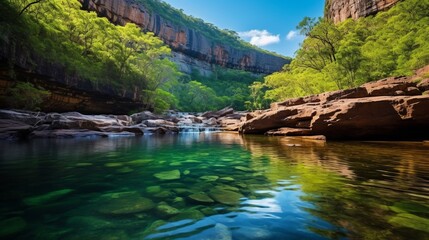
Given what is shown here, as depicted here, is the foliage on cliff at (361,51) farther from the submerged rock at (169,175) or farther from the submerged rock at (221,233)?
the submerged rock at (221,233)

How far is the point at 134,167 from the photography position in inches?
223

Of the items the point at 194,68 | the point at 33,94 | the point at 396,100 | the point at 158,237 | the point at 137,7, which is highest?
the point at 137,7

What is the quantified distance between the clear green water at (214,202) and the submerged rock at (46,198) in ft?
0.04

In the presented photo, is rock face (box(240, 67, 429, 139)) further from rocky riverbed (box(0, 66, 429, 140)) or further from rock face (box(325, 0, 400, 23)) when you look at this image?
rock face (box(325, 0, 400, 23))

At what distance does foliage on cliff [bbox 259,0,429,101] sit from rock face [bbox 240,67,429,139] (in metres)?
6.42

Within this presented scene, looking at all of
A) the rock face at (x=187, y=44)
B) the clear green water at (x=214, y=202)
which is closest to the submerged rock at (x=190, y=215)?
the clear green water at (x=214, y=202)

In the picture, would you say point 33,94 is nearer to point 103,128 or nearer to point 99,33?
point 103,128

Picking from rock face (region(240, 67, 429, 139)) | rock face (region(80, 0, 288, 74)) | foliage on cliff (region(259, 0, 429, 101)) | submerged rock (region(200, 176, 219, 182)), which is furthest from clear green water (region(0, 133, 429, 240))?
rock face (region(80, 0, 288, 74))

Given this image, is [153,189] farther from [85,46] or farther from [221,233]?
[85,46]

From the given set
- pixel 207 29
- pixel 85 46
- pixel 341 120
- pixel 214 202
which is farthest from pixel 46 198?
pixel 207 29

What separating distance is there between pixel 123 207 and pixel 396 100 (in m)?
12.5

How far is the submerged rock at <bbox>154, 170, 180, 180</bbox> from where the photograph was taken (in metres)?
4.56

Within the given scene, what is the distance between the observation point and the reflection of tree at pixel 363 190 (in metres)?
2.43

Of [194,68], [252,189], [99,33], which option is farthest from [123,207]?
[194,68]
